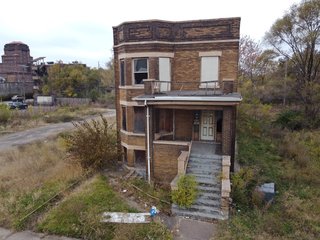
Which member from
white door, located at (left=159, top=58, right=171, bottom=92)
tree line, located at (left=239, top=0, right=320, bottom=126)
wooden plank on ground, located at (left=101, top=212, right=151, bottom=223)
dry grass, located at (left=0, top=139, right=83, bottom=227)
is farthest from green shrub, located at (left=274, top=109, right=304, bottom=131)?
dry grass, located at (left=0, top=139, right=83, bottom=227)

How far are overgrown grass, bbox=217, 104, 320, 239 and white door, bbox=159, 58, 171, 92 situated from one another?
5980mm

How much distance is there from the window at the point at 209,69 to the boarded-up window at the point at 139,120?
384 centimetres

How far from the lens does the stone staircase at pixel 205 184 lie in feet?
29.9

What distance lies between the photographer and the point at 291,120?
A: 2328cm

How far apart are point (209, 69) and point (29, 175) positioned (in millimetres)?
11896

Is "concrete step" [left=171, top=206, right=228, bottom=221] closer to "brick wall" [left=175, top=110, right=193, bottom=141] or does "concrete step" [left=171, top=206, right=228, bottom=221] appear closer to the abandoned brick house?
the abandoned brick house

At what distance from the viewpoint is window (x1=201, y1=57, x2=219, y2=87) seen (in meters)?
13.4

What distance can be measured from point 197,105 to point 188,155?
236 centimetres

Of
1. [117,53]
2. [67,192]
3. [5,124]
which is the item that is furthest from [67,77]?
[67,192]

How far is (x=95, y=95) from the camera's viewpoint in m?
55.4

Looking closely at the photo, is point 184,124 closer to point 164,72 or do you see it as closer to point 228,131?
point 164,72

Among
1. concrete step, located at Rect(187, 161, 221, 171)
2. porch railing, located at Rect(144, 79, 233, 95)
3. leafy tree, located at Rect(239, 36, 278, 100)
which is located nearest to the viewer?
concrete step, located at Rect(187, 161, 221, 171)

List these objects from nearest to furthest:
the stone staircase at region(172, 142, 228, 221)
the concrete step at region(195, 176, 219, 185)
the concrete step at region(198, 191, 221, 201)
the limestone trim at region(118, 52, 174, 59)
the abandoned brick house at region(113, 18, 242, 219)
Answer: the stone staircase at region(172, 142, 228, 221)
the concrete step at region(198, 191, 221, 201)
the concrete step at region(195, 176, 219, 185)
the abandoned brick house at region(113, 18, 242, 219)
the limestone trim at region(118, 52, 174, 59)

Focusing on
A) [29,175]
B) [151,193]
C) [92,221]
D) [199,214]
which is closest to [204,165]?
[199,214]
